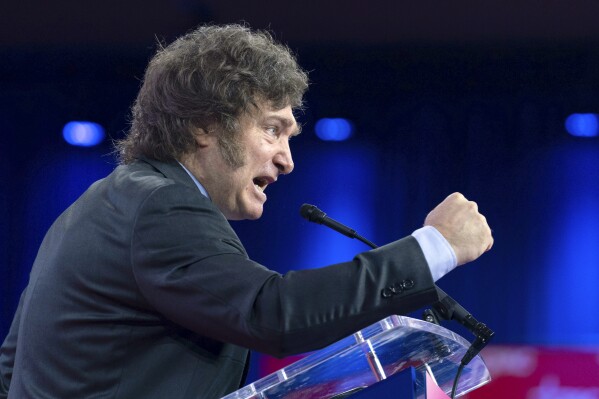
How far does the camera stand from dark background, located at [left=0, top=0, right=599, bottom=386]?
492cm

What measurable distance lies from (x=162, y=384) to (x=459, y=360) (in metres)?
0.46

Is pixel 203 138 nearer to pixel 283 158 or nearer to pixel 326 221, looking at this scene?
pixel 283 158

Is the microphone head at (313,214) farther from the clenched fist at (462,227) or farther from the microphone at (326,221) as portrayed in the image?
the clenched fist at (462,227)

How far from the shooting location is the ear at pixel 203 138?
5.39ft

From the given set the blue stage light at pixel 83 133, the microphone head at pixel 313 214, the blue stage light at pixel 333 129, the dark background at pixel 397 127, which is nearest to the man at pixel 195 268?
the microphone head at pixel 313 214

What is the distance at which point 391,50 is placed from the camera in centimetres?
531

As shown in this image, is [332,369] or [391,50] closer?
[332,369]

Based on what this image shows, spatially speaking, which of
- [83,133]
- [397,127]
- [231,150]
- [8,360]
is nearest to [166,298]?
[231,150]

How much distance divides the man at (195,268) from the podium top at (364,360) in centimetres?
4

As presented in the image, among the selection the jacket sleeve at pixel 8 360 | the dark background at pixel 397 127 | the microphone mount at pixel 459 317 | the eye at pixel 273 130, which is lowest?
the jacket sleeve at pixel 8 360

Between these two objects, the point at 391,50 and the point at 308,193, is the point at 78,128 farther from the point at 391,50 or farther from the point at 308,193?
the point at 391,50

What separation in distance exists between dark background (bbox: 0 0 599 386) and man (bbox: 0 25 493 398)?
10.8ft

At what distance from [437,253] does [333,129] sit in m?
4.07

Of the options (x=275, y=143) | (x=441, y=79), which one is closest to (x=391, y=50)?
(x=441, y=79)
